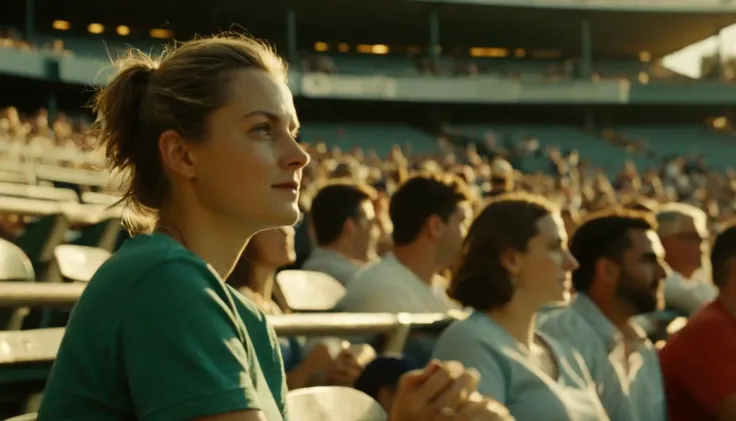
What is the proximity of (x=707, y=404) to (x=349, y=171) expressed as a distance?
12.3ft

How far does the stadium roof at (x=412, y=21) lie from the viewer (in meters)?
28.6

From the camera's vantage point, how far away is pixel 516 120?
3114cm

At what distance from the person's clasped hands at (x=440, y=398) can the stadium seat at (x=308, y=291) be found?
6.52 feet

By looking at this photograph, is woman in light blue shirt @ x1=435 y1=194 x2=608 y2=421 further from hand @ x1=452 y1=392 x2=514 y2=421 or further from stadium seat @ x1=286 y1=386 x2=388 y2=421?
hand @ x1=452 y1=392 x2=514 y2=421

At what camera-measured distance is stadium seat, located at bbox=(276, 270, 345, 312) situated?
3812 millimetres

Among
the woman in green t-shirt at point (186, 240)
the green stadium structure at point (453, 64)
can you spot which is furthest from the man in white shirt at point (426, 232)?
the green stadium structure at point (453, 64)

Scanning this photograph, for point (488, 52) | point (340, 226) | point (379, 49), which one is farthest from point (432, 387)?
point (488, 52)

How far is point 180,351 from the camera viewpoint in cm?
139

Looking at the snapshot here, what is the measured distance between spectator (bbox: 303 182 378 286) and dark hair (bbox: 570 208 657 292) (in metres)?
1.17

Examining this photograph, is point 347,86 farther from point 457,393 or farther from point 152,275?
point 152,275

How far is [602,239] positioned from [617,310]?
272mm

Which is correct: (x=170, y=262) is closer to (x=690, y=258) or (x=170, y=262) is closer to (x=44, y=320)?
(x=44, y=320)

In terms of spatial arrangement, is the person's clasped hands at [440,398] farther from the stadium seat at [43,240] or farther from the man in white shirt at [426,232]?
the stadium seat at [43,240]

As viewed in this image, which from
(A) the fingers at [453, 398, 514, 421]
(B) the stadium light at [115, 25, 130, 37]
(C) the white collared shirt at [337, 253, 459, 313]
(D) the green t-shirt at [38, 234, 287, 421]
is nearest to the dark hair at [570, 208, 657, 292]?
(C) the white collared shirt at [337, 253, 459, 313]
